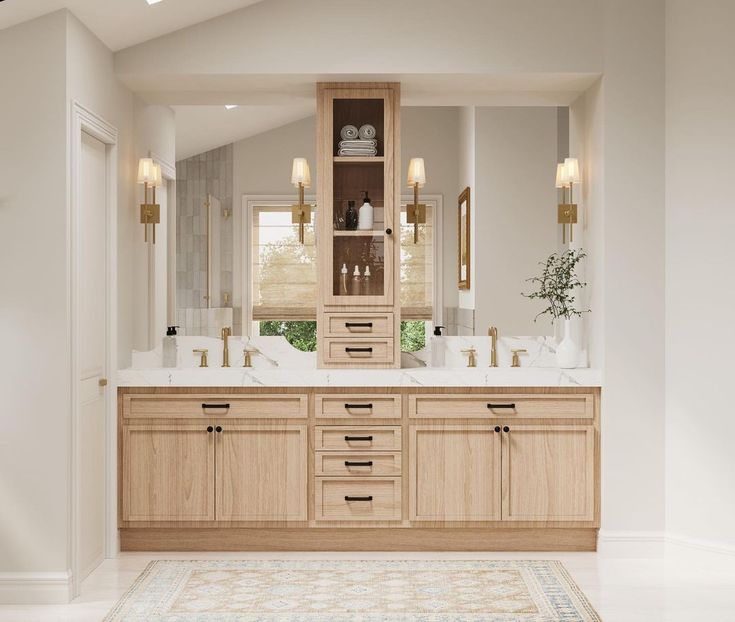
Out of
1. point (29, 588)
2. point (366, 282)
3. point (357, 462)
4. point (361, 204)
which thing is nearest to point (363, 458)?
point (357, 462)

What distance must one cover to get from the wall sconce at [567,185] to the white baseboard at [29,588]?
9.60 feet

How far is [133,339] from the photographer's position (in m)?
4.62

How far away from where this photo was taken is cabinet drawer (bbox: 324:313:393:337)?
14.8 feet

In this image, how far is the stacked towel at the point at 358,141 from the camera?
14.8 ft

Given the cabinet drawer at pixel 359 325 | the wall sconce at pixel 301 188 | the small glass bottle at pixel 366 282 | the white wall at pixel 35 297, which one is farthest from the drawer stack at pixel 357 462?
the white wall at pixel 35 297

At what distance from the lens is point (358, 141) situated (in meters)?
4.52

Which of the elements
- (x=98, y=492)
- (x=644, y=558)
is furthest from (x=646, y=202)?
(x=98, y=492)

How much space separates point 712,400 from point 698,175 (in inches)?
41.8

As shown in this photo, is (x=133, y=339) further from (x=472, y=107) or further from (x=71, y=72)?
(x=472, y=107)

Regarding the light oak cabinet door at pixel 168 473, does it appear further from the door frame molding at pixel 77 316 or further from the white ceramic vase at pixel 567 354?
the white ceramic vase at pixel 567 354

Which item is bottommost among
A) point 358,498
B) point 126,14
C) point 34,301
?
point 358,498

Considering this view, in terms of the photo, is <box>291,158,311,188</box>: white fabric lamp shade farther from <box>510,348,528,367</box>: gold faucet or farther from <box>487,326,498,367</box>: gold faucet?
<box>510,348,528,367</box>: gold faucet

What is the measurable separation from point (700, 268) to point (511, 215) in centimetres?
98

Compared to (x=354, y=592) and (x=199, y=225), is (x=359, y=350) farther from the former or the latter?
(x=354, y=592)
